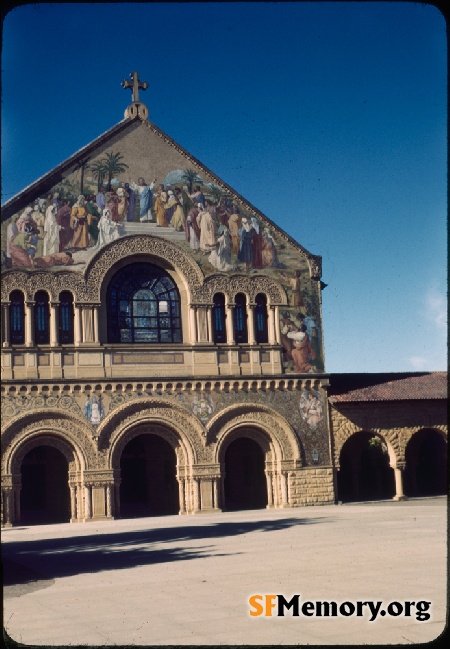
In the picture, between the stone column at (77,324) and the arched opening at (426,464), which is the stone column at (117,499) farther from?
the arched opening at (426,464)

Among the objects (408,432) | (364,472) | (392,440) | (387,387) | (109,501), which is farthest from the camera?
(364,472)

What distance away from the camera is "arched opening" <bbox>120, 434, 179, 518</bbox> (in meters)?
34.9

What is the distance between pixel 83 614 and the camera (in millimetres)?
11023

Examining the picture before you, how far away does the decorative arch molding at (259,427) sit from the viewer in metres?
32.6

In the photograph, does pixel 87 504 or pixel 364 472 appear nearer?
pixel 87 504

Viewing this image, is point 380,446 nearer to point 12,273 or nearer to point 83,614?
point 12,273

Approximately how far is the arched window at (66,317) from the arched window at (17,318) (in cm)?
135

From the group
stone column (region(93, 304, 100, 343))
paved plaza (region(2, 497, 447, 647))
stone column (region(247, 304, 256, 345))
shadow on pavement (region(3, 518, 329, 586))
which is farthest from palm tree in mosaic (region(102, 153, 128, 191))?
→ shadow on pavement (region(3, 518, 329, 586))

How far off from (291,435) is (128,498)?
7.30 m

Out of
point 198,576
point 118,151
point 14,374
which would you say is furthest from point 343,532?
point 118,151

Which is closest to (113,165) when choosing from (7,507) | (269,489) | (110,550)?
(7,507)

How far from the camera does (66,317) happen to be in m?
31.7

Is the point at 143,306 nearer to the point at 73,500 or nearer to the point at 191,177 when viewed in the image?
the point at 191,177

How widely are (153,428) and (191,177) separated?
390 inches
